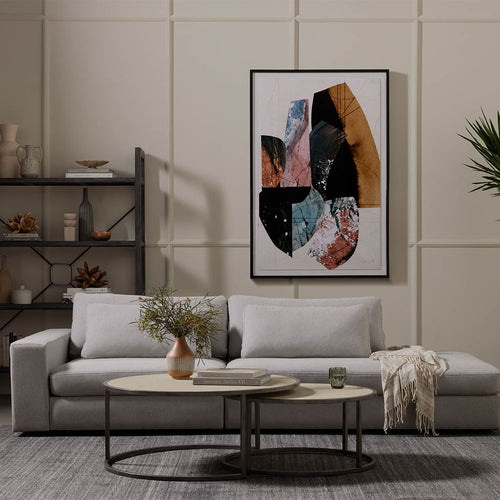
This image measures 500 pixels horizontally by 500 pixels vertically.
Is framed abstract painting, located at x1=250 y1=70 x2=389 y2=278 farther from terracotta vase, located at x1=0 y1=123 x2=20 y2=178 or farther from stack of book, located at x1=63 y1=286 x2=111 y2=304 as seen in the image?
terracotta vase, located at x1=0 y1=123 x2=20 y2=178

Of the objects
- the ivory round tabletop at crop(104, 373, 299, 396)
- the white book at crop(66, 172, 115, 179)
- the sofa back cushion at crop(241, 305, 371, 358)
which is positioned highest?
the white book at crop(66, 172, 115, 179)

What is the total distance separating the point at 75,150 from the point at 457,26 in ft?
9.40

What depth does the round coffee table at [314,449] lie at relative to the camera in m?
3.56

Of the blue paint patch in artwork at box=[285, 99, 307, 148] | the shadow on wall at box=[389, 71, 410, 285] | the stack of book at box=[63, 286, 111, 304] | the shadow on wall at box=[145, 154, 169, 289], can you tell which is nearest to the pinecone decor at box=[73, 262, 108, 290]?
the stack of book at box=[63, 286, 111, 304]

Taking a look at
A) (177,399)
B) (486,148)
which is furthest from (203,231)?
(486,148)

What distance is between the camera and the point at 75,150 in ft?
19.5

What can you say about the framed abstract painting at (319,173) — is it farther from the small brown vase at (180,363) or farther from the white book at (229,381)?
the white book at (229,381)

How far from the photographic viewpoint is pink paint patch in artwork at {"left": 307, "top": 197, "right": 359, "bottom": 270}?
5.87m

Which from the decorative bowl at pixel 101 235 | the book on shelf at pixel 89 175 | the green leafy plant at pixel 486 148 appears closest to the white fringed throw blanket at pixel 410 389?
the green leafy plant at pixel 486 148

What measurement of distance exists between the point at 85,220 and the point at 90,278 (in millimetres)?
404

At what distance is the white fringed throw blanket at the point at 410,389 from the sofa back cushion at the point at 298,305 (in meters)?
0.62

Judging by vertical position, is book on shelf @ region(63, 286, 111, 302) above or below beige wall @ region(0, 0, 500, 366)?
below

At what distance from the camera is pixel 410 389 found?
4.43m

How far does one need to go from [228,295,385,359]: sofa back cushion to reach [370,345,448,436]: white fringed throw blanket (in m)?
0.62
